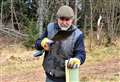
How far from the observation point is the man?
11.3ft

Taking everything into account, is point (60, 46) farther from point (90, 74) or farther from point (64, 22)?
point (90, 74)

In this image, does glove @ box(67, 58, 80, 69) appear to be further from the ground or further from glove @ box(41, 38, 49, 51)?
the ground

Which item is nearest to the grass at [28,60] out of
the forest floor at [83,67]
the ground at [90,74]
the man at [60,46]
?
the forest floor at [83,67]

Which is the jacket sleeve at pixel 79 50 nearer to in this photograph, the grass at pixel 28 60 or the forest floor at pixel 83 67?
the forest floor at pixel 83 67

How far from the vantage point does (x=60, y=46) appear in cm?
357

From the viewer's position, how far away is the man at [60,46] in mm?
3459

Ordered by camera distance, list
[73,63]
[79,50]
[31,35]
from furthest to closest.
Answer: [31,35]
[79,50]
[73,63]

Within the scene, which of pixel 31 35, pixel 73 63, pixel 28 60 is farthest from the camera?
pixel 31 35

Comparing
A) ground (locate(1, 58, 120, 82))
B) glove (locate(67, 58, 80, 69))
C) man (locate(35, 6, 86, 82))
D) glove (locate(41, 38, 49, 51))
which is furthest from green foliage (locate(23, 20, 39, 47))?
glove (locate(67, 58, 80, 69))

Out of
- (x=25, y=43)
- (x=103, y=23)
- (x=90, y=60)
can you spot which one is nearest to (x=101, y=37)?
(x=103, y=23)

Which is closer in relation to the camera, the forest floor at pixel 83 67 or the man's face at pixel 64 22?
the man's face at pixel 64 22

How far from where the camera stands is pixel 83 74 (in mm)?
8344

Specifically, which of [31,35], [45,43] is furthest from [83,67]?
[45,43]

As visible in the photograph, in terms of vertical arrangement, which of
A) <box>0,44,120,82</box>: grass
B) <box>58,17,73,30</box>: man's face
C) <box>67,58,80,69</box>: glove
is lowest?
<box>0,44,120,82</box>: grass
